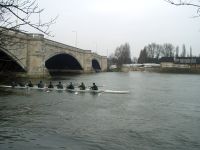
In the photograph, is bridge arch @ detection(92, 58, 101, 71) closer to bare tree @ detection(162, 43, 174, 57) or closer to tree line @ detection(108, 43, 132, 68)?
tree line @ detection(108, 43, 132, 68)

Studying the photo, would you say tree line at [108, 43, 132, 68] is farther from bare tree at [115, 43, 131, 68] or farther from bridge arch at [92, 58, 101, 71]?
bridge arch at [92, 58, 101, 71]

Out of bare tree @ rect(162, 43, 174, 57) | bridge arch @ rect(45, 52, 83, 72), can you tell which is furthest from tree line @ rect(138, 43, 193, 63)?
bridge arch @ rect(45, 52, 83, 72)

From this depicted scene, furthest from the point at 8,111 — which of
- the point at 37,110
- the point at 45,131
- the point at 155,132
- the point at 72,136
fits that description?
the point at 155,132

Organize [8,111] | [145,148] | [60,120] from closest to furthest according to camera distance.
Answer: [145,148]
[60,120]
[8,111]

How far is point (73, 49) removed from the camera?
82500 millimetres

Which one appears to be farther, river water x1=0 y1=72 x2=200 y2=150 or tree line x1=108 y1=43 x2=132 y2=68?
tree line x1=108 y1=43 x2=132 y2=68

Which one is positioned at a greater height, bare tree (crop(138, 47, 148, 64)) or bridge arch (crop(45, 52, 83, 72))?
bare tree (crop(138, 47, 148, 64))

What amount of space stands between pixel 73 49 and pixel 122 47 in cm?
10094

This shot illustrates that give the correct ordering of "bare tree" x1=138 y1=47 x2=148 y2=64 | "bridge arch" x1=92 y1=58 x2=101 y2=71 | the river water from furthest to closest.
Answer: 1. "bare tree" x1=138 y1=47 x2=148 y2=64
2. "bridge arch" x1=92 y1=58 x2=101 y2=71
3. the river water

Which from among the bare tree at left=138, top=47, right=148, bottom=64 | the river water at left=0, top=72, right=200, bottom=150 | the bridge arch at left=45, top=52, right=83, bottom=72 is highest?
the bare tree at left=138, top=47, right=148, bottom=64

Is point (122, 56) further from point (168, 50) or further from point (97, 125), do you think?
point (97, 125)

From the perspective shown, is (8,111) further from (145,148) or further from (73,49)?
(73,49)

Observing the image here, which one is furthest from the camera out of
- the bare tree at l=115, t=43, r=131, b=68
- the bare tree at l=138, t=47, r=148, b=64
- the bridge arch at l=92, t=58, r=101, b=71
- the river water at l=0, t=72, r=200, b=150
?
the bare tree at l=138, t=47, r=148, b=64

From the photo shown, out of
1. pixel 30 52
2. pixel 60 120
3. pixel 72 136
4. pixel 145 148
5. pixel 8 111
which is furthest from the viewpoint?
pixel 30 52
